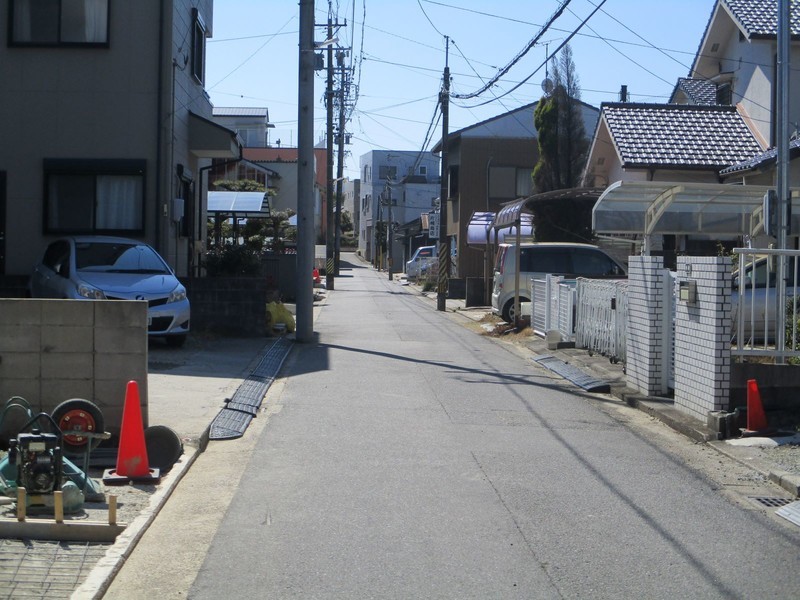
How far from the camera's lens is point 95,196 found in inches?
715

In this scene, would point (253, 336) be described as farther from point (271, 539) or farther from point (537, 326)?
point (271, 539)

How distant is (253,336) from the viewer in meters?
17.9

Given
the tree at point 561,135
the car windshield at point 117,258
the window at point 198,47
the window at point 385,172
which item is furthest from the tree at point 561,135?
the window at point 385,172

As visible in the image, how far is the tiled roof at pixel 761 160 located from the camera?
17906mm

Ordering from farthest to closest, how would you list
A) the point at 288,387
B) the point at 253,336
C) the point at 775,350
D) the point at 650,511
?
1. the point at 253,336
2. the point at 288,387
3. the point at 775,350
4. the point at 650,511

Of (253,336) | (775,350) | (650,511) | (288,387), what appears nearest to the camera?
(650,511)

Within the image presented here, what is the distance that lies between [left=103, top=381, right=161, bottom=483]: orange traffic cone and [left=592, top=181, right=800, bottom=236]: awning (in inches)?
371

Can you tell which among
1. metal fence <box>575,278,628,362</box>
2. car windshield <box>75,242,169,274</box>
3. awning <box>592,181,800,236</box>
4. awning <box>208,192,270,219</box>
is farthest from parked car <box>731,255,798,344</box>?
awning <box>208,192,270,219</box>

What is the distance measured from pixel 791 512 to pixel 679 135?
18597 millimetres

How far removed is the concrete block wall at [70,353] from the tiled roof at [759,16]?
1834 cm

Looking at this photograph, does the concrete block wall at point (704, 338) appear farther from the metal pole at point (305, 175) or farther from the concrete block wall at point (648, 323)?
the metal pole at point (305, 175)

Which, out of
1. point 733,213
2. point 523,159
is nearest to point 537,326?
point 733,213

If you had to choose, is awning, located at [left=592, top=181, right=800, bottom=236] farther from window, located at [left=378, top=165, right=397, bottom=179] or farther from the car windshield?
window, located at [left=378, top=165, right=397, bottom=179]

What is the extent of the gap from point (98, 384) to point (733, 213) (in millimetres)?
11476
